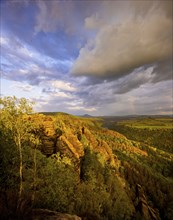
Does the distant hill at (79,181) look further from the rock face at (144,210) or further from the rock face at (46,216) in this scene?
the rock face at (46,216)

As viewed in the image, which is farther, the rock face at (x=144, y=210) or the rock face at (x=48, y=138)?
the rock face at (x=144, y=210)

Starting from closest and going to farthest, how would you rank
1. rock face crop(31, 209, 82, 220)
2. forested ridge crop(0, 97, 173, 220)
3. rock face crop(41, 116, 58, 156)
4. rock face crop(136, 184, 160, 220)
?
1. rock face crop(31, 209, 82, 220)
2. forested ridge crop(0, 97, 173, 220)
3. rock face crop(41, 116, 58, 156)
4. rock face crop(136, 184, 160, 220)

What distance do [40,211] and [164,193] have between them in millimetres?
83078

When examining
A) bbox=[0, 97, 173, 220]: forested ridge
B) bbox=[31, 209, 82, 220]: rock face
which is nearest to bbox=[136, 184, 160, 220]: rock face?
bbox=[0, 97, 173, 220]: forested ridge

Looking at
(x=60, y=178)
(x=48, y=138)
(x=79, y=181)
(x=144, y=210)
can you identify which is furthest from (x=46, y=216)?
(x=144, y=210)

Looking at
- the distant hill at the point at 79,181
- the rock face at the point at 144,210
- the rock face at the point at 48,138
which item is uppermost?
the rock face at the point at 48,138

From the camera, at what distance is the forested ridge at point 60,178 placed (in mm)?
35000

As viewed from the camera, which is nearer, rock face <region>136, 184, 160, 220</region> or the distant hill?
the distant hill

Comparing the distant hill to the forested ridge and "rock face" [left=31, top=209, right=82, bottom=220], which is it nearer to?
the forested ridge

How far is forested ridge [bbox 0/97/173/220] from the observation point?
115 feet

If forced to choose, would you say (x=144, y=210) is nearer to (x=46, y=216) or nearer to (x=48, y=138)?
(x=48, y=138)

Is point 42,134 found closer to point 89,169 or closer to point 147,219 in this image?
point 89,169

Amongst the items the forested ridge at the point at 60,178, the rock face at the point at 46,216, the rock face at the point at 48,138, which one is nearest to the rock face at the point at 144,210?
the forested ridge at the point at 60,178

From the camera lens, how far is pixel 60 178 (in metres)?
41.5
